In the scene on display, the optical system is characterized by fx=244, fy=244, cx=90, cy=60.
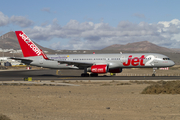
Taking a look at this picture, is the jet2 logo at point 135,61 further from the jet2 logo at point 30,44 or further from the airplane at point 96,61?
the jet2 logo at point 30,44

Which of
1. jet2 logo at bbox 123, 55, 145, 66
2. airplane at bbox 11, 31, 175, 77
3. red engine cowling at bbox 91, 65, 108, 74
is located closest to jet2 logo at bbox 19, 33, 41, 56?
airplane at bbox 11, 31, 175, 77

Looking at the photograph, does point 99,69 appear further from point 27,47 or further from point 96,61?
point 27,47

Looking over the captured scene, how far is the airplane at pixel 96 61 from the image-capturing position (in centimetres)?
4212

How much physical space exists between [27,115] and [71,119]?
90.0 inches

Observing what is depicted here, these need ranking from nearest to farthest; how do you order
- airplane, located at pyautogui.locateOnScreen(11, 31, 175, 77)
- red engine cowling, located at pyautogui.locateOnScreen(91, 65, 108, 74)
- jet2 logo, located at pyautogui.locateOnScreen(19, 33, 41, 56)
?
red engine cowling, located at pyautogui.locateOnScreen(91, 65, 108, 74) → airplane, located at pyautogui.locateOnScreen(11, 31, 175, 77) → jet2 logo, located at pyautogui.locateOnScreen(19, 33, 41, 56)

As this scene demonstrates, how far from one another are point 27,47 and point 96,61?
46.5ft

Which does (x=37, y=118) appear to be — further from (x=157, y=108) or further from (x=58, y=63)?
(x=58, y=63)

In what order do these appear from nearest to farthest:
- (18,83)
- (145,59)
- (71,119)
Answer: (71,119)
(18,83)
(145,59)

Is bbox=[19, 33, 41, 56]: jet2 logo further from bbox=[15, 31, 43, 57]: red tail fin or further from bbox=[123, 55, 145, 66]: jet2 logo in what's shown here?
bbox=[123, 55, 145, 66]: jet2 logo

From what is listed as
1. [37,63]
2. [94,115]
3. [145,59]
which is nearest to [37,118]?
[94,115]

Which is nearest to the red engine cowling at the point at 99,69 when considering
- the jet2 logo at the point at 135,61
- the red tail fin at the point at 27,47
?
the jet2 logo at the point at 135,61

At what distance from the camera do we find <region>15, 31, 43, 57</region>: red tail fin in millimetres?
47688

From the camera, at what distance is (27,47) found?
47875 millimetres

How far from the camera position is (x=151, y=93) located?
66.3 ft
